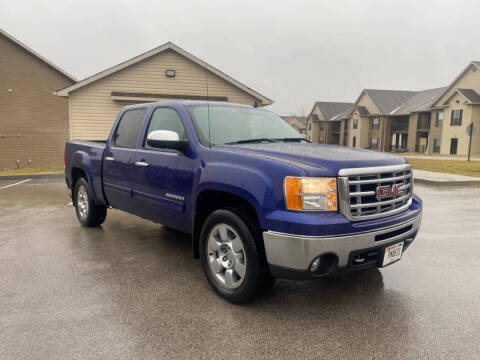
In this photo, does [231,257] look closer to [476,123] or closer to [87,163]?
[87,163]

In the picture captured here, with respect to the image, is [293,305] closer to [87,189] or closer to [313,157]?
[313,157]

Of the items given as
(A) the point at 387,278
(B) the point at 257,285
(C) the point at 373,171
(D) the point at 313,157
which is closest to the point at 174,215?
(B) the point at 257,285

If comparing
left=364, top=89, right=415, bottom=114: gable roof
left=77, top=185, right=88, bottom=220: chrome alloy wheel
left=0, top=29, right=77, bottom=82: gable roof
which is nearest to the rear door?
left=77, top=185, right=88, bottom=220: chrome alloy wheel

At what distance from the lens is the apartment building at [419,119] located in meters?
38.7

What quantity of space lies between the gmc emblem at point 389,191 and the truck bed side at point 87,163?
396cm

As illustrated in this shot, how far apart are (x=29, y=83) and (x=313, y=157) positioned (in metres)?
23.3

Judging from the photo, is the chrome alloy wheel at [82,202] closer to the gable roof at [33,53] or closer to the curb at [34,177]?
the curb at [34,177]

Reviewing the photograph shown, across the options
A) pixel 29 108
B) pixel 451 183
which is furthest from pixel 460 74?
pixel 29 108

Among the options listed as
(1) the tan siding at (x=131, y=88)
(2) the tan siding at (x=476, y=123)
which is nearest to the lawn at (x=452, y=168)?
(1) the tan siding at (x=131, y=88)

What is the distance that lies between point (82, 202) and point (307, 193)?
187 inches

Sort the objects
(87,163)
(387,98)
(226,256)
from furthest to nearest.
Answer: (387,98) < (87,163) < (226,256)

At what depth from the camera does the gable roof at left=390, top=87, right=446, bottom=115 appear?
4647cm

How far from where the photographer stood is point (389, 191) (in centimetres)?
338

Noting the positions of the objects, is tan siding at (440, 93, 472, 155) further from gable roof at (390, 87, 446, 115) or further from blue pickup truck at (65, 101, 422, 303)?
blue pickup truck at (65, 101, 422, 303)
